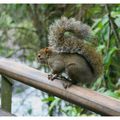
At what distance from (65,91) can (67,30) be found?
0.33 meters

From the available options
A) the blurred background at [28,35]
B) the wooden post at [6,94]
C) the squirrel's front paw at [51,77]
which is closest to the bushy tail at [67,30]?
the squirrel's front paw at [51,77]

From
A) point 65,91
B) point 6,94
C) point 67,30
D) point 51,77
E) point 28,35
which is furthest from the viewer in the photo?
point 28,35

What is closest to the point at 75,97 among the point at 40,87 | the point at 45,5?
the point at 40,87

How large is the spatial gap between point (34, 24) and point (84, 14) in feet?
3.88

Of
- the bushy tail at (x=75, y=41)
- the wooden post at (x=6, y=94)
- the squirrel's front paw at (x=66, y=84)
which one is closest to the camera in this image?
the squirrel's front paw at (x=66, y=84)

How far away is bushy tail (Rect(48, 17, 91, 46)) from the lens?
1.71 metres

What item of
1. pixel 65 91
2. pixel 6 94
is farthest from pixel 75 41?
pixel 6 94

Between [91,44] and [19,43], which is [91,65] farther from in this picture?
[19,43]

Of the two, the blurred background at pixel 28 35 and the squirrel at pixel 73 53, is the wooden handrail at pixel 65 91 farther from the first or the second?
the blurred background at pixel 28 35

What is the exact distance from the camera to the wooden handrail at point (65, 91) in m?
1.29

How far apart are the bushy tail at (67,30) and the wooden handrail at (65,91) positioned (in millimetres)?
144

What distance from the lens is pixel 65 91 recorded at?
1471mm

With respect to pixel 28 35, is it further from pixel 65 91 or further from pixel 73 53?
pixel 65 91

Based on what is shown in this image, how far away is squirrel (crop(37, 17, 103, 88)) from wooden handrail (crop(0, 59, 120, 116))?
0.16 feet
